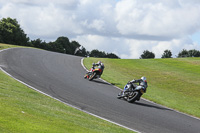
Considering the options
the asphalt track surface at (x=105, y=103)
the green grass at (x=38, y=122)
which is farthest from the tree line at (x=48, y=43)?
the green grass at (x=38, y=122)

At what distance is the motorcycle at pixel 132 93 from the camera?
1670cm

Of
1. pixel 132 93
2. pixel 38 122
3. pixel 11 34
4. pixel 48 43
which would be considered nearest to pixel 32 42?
pixel 48 43

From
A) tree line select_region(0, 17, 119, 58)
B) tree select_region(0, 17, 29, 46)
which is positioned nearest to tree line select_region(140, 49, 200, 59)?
tree line select_region(0, 17, 119, 58)

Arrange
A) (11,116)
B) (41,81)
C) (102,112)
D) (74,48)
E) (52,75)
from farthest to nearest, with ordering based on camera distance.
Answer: (74,48), (52,75), (41,81), (102,112), (11,116)

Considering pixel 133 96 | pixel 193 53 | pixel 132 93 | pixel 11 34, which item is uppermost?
pixel 193 53

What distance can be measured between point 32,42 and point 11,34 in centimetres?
2494

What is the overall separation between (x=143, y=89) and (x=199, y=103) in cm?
620

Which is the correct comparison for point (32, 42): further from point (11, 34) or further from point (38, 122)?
point (38, 122)

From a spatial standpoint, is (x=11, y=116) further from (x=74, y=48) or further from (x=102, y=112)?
(x=74, y=48)

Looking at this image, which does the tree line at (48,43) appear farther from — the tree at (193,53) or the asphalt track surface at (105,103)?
the asphalt track surface at (105,103)

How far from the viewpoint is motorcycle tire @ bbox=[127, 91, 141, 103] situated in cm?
1670

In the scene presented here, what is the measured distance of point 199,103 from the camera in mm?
20953

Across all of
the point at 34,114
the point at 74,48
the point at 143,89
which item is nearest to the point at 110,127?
the point at 34,114

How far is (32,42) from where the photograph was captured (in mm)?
107750
